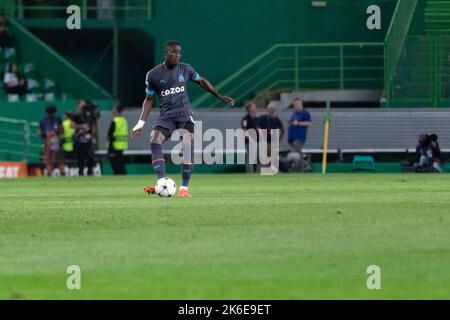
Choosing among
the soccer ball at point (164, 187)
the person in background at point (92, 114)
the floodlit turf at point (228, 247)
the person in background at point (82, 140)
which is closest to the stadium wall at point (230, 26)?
the person in background at point (92, 114)

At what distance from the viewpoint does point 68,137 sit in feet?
123

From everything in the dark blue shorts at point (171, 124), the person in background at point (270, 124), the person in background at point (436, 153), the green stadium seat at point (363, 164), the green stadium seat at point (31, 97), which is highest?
the green stadium seat at point (31, 97)

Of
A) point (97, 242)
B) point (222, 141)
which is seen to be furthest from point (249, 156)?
point (97, 242)

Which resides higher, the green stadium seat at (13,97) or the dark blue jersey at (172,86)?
the dark blue jersey at (172,86)

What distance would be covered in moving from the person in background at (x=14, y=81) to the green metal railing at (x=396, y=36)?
10.6 m

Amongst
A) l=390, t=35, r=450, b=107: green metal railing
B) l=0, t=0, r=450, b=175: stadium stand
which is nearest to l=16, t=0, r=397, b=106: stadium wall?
l=0, t=0, r=450, b=175: stadium stand

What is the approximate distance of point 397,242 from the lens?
11.8m

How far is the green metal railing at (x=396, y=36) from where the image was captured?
1503 inches

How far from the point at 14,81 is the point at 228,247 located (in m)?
29.2

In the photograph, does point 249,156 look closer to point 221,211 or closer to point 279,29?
point 279,29

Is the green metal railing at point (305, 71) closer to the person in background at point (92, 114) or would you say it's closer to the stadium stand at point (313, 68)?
the stadium stand at point (313, 68)

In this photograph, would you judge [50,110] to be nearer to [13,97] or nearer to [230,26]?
[13,97]

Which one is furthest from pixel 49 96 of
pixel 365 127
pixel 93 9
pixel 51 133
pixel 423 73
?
pixel 423 73

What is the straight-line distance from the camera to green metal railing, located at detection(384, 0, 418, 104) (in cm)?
3819
